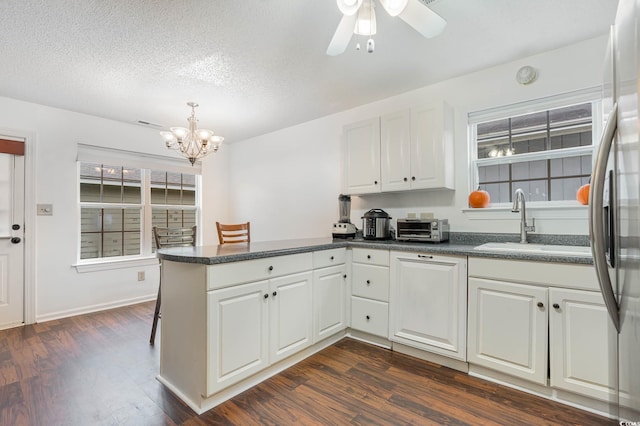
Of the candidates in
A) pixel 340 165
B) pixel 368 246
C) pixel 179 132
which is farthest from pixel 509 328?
pixel 179 132

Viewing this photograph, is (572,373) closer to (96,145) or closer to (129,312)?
(129,312)

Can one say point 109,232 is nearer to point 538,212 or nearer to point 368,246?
point 368,246

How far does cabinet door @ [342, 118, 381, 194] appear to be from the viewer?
288cm

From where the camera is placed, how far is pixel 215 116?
3.65 meters

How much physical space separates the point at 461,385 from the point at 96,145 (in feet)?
14.4

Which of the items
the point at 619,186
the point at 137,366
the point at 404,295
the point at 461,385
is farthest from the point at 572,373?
the point at 137,366

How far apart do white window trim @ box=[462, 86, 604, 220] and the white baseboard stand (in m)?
3.98

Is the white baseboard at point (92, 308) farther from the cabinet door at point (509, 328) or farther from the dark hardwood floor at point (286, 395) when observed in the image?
the cabinet door at point (509, 328)

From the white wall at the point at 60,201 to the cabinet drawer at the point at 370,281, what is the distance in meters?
3.03

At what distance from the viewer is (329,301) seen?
2525mm

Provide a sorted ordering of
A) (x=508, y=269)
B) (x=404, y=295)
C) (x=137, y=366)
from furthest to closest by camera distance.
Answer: (x=404, y=295) → (x=137, y=366) → (x=508, y=269)

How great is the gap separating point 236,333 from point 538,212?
2.32m

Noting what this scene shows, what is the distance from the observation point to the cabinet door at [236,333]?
1.71m

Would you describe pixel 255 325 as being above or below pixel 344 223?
below
